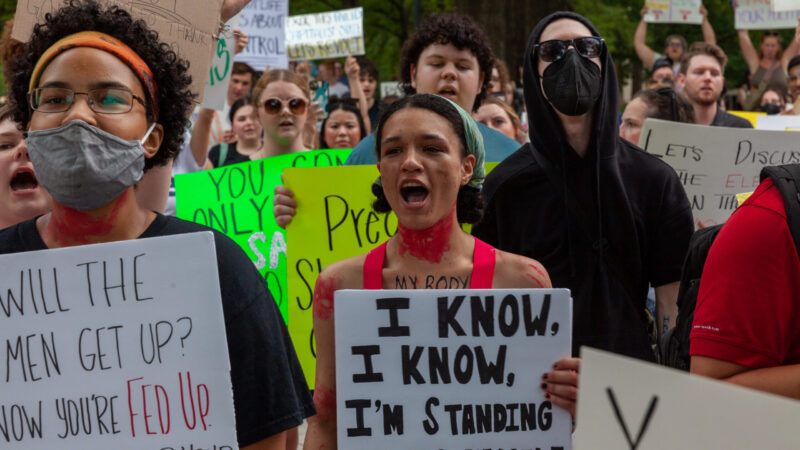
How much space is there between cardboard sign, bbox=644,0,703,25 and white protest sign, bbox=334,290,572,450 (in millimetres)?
10529

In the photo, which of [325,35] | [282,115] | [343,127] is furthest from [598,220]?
[325,35]

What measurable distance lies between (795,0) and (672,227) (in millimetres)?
3847

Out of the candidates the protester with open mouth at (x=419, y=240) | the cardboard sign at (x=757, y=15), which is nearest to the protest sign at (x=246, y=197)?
the protester with open mouth at (x=419, y=240)

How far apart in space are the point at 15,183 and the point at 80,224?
43.8 inches

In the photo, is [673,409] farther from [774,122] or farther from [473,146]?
[774,122]

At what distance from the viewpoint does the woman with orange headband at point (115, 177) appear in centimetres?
231

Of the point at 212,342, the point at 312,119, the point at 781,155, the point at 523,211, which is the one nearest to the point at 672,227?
the point at 523,211

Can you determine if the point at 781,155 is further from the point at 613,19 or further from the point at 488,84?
the point at 613,19

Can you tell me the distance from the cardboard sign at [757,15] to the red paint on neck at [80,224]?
9.99 meters

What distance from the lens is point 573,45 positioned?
3512 mm

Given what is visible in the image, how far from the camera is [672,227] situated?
11.4ft

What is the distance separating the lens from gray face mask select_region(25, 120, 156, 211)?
2.33 m

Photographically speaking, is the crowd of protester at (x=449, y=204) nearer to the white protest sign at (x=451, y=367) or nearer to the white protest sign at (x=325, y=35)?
the white protest sign at (x=451, y=367)

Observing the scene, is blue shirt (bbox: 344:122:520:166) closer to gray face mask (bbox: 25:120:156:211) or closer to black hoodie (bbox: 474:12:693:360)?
black hoodie (bbox: 474:12:693:360)
